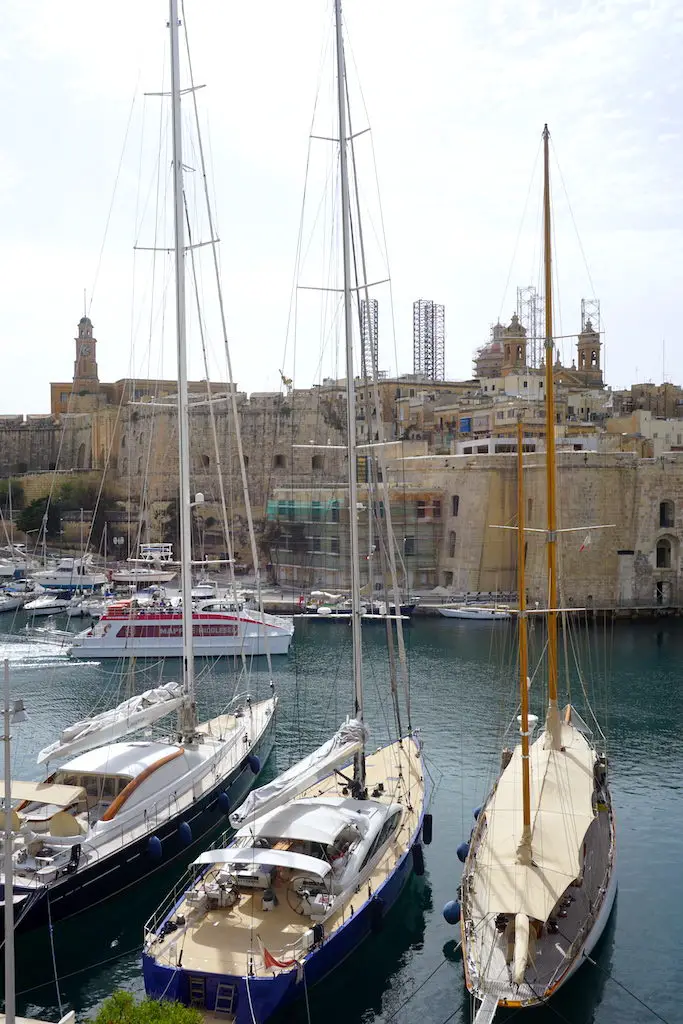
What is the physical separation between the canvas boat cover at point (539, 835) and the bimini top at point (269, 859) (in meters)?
1.62

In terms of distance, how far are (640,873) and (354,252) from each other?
9.14 metres

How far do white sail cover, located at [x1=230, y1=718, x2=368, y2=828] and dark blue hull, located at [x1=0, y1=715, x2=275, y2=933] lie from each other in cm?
142

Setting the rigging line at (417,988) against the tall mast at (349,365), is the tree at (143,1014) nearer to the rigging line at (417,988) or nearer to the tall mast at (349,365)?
the rigging line at (417,988)

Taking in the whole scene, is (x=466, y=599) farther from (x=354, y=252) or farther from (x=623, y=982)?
(x=623, y=982)

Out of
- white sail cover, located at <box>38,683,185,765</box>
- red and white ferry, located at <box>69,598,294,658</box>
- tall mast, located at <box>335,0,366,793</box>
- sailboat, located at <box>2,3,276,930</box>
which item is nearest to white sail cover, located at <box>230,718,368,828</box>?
tall mast, located at <box>335,0,366,793</box>

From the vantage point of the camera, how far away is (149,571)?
130 feet

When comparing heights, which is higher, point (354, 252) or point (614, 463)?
point (354, 252)

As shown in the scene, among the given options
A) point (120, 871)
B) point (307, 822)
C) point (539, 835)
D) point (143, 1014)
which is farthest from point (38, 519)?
point (143, 1014)

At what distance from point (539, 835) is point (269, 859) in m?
2.91

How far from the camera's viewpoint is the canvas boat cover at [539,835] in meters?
10.3

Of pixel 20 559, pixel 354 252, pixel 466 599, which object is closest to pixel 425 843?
pixel 354 252

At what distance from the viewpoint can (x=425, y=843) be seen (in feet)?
43.1

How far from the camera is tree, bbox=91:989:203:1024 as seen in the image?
7516 mm

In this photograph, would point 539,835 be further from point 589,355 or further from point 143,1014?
point 589,355
